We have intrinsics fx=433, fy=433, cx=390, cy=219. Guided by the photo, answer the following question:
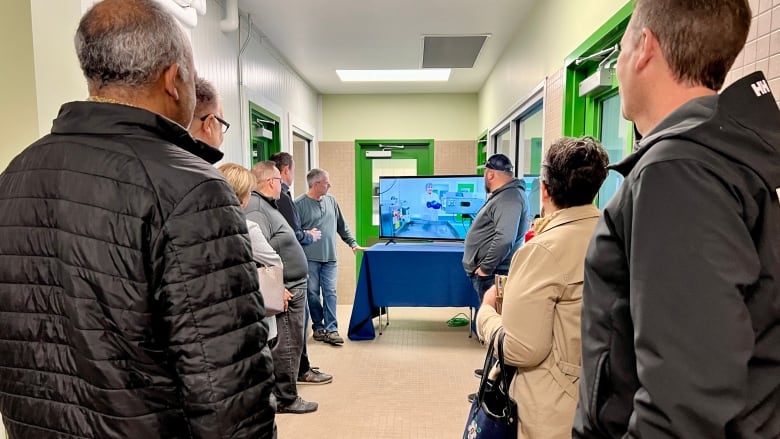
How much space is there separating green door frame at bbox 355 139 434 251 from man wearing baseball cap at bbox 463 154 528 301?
333 centimetres

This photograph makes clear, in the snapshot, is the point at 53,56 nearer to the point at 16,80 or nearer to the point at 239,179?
the point at 16,80

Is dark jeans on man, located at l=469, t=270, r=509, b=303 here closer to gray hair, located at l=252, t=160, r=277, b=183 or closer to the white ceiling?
gray hair, located at l=252, t=160, r=277, b=183

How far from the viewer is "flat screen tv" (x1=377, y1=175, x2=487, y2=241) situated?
4.12 m

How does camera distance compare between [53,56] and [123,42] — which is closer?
[123,42]

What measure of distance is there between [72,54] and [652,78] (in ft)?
5.63

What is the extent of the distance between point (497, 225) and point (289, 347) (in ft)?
5.18

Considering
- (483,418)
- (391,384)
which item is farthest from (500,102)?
(483,418)

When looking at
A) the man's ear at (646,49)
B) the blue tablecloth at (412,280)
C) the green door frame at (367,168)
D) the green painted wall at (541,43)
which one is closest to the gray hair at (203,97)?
the man's ear at (646,49)

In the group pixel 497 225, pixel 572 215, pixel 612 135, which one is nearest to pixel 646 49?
pixel 572 215

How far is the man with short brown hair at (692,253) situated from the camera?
0.58 metres

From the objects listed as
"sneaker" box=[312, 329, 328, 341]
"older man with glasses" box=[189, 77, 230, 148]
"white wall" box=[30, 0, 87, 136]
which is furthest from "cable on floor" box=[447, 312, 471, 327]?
"white wall" box=[30, 0, 87, 136]

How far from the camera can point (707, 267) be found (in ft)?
1.89

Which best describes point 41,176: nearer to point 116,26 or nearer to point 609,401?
point 116,26

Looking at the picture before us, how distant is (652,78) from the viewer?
733 mm
